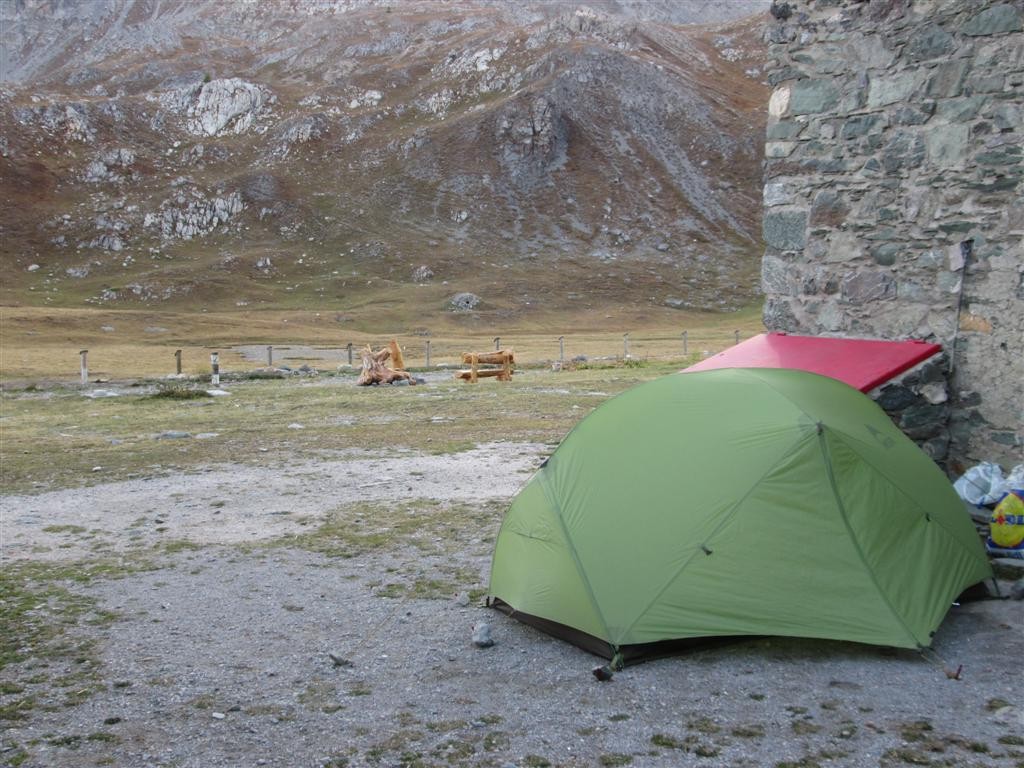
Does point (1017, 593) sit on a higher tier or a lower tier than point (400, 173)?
lower

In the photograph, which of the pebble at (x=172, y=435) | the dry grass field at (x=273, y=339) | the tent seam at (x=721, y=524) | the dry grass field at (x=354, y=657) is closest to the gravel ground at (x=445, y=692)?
the dry grass field at (x=354, y=657)

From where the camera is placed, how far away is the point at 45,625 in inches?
266

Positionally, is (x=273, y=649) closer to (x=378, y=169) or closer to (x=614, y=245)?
(x=614, y=245)

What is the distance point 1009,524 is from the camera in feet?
24.0

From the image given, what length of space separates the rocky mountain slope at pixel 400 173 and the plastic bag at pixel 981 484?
235 ft

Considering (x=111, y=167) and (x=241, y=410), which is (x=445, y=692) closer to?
(x=241, y=410)

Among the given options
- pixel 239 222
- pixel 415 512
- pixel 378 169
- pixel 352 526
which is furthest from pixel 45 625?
pixel 378 169

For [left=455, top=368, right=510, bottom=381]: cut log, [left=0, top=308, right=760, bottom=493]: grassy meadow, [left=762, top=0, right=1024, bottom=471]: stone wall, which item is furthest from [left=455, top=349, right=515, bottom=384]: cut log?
[left=762, top=0, right=1024, bottom=471]: stone wall

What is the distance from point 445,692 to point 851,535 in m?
2.76

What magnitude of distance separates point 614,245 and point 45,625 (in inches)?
4015

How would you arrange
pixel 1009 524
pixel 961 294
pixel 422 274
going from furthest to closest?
pixel 422 274
pixel 961 294
pixel 1009 524

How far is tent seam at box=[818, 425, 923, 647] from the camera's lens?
18.4ft

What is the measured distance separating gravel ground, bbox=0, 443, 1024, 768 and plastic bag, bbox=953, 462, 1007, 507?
1583 mm

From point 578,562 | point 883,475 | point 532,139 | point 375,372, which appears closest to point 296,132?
point 532,139
